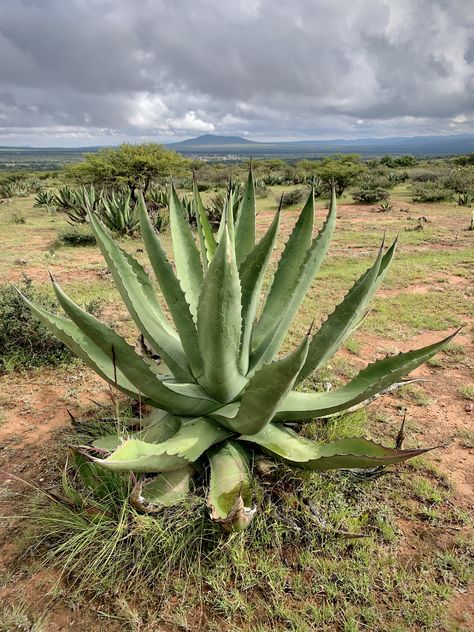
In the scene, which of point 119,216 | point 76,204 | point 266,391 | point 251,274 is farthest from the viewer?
point 76,204

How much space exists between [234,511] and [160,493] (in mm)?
412

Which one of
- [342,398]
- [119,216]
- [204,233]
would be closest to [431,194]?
[119,216]

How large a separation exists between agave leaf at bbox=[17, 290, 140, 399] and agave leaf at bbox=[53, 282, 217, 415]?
71 millimetres

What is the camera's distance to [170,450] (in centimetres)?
178

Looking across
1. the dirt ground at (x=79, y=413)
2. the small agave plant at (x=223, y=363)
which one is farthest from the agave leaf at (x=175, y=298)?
the dirt ground at (x=79, y=413)

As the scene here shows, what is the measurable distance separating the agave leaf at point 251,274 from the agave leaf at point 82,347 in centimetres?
62

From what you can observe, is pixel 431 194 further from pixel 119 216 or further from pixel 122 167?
pixel 122 167

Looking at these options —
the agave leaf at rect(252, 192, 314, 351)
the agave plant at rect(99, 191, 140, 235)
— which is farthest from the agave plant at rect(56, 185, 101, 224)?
the agave leaf at rect(252, 192, 314, 351)

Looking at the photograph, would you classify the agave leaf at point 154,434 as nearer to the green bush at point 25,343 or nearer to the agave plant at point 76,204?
the green bush at point 25,343

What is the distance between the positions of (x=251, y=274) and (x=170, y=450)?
3.21 feet

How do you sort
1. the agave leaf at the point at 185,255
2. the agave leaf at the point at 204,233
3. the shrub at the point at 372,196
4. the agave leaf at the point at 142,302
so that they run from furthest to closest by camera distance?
the shrub at the point at 372,196
the agave leaf at the point at 185,255
the agave leaf at the point at 204,233
the agave leaf at the point at 142,302

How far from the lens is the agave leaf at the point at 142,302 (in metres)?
2.08

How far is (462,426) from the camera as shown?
3.01 metres

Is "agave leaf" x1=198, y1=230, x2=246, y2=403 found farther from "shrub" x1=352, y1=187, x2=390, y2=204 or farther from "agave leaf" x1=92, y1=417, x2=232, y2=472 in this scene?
"shrub" x1=352, y1=187, x2=390, y2=204
